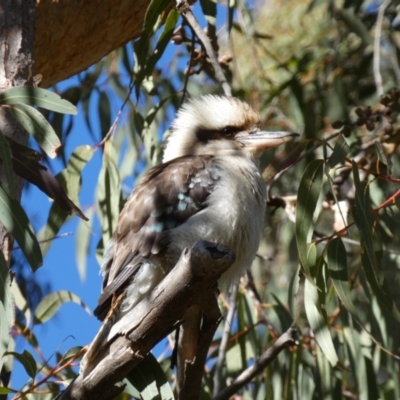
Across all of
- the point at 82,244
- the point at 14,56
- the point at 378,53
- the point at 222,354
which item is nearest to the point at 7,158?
the point at 14,56

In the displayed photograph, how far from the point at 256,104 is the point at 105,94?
0.63 meters

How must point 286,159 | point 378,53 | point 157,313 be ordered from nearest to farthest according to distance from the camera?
point 157,313
point 286,159
point 378,53

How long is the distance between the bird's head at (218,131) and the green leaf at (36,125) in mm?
712

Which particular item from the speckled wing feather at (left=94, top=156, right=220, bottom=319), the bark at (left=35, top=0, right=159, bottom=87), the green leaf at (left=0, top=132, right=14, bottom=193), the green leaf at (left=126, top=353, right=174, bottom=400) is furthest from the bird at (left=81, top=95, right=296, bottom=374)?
the bark at (left=35, top=0, right=159, bottom=87)

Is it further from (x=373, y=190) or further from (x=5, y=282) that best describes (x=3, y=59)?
(x=373, y=190)

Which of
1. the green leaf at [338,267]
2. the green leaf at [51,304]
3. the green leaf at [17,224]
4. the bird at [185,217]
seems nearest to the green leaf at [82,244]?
the green leaf at [51,304]

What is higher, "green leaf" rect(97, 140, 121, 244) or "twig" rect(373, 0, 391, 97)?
"twig" rect(373, 0, 391, 97)

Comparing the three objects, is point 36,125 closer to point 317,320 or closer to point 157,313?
point 157,313

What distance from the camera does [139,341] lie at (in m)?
1.84

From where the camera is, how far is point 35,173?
2131 mm

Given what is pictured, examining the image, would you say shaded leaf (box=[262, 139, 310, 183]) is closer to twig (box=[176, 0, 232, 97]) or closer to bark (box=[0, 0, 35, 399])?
twig (box=[176, 0, 232, 97])

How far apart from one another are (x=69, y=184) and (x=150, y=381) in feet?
2.95

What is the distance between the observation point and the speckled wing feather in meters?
2.21

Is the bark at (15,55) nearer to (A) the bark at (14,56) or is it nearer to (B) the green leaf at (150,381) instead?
(A) the bark at (14,56)
